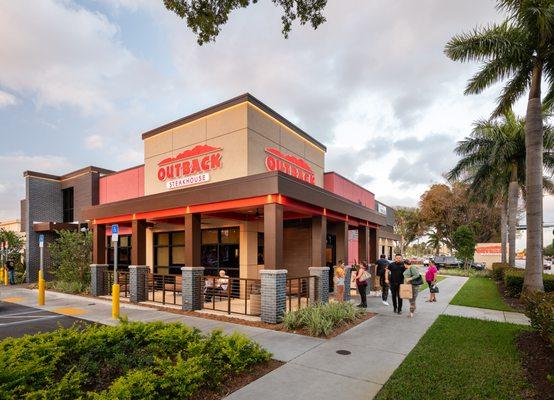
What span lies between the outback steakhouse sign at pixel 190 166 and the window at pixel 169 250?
3.46m

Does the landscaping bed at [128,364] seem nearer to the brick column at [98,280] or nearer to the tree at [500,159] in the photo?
the brick column at [98,280]

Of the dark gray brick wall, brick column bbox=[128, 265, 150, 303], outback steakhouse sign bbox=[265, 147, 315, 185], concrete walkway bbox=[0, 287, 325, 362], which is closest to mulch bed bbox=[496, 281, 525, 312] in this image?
concrete walkway bbox=[0, 287, 325, 362]

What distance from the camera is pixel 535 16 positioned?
11.6 meters

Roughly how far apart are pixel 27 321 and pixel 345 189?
16.5 meters

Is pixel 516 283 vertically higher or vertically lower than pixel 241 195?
lower

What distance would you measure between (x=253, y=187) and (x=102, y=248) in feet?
33.3

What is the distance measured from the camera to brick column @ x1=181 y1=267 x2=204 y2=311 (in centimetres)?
1155

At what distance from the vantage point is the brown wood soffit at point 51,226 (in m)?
21.7

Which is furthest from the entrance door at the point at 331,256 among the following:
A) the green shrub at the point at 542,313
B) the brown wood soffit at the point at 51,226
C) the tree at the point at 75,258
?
the brown wood soffit at the point at 51,226

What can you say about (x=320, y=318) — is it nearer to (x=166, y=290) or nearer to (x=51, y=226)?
(x=166, y=290)

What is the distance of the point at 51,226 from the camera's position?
71.1 ft

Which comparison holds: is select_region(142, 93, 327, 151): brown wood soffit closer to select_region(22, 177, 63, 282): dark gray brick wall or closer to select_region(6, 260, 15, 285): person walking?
select_region(22, 177, 63, 282): dark gray brick wall

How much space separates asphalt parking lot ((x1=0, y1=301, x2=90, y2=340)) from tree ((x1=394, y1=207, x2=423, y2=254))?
49291 mm

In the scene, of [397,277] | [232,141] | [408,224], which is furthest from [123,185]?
[408,224]
